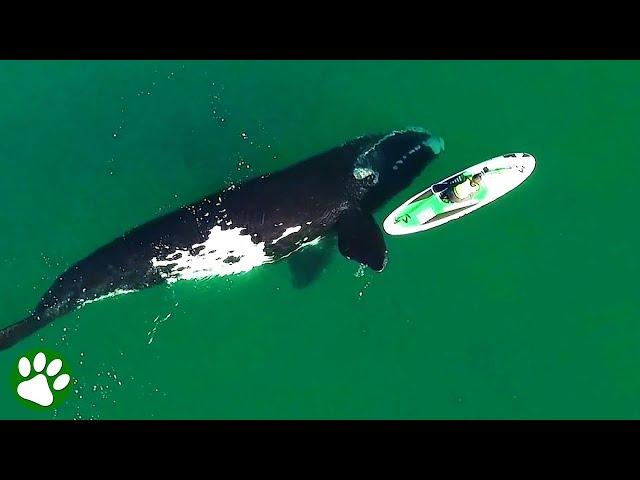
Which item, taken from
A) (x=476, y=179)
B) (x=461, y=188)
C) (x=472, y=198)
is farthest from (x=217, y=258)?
(x=476, y=179)

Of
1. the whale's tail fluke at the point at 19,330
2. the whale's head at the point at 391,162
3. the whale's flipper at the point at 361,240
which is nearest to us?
the whale's flipper at the point at 361,240

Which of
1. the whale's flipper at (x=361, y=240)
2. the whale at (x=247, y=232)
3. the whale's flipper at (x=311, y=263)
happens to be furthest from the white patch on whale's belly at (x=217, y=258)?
the whale's flipper at (x=361, y=240)

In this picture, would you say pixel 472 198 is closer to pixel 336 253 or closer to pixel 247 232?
pixel 336 253

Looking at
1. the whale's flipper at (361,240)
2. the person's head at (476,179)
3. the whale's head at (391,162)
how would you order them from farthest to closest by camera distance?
the whale's head at (391,162) < the person's head at (476,179) < the whale's flipper at (361,240)

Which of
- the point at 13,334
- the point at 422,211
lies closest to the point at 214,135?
the point at 422,211

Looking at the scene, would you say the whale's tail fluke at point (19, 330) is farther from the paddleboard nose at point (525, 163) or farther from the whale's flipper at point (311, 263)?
the paddleboard nose at point (525, 163)

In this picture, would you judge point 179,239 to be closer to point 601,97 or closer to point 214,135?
point 214,135

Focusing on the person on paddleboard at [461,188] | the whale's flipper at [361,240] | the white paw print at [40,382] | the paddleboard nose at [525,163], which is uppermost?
the paddleboard nose at [525,163]

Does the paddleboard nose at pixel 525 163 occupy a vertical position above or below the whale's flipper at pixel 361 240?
above
